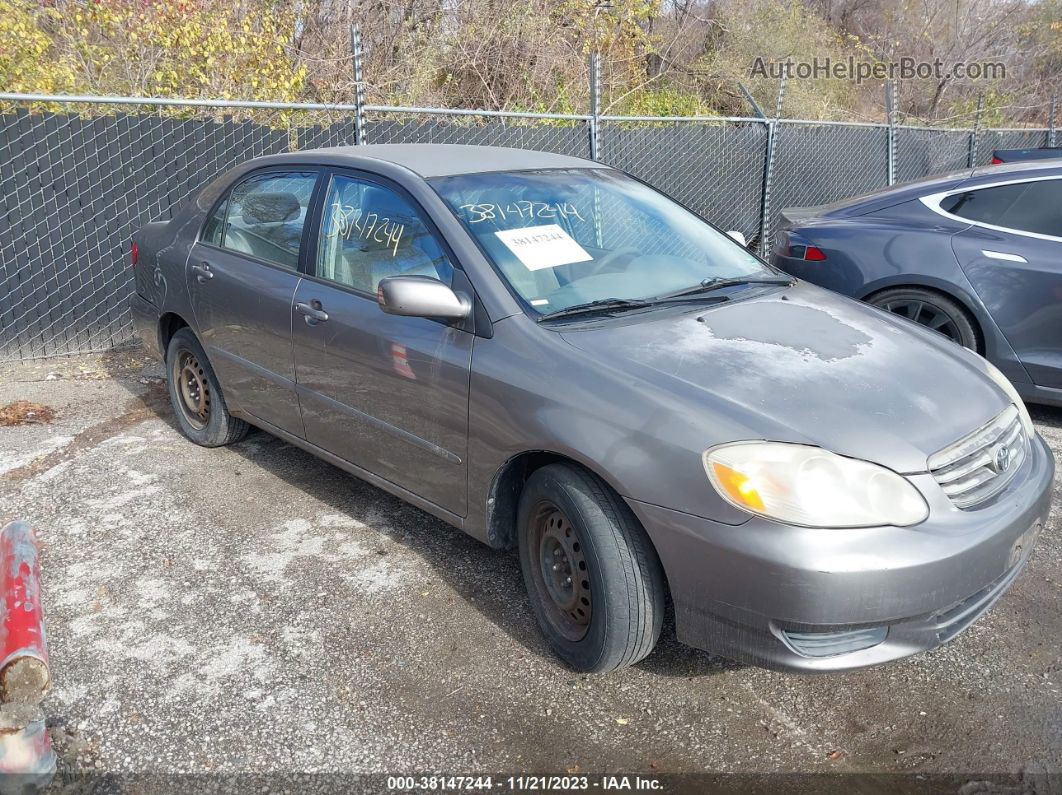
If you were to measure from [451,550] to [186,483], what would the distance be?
1587 millimetres

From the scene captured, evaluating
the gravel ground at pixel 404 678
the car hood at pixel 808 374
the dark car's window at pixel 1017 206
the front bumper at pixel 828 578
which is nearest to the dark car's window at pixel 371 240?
the car hood at pixel 808 374

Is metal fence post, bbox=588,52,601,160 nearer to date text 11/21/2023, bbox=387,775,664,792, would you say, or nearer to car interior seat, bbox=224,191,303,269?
car interior seat, bbox=224,191,303,269

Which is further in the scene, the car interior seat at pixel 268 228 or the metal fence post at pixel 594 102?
the metal fence post at pixel 594 102

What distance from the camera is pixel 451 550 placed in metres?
3.90

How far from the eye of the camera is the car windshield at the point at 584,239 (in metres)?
3.34

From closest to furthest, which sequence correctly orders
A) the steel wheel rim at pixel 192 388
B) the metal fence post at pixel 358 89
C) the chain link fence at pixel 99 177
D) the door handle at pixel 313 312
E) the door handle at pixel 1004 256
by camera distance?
the door handle at pixel 313 312, the steel wheel rim at pixel 192 388, the door handle at pixel 1004 256, the chain link fence at pixel 99 177, the metal fence post at pixel 358 89

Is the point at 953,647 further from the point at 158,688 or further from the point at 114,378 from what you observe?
the point at 114,378

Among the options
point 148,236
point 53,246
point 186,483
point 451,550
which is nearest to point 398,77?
point 53,246

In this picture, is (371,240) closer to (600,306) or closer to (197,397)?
(600,306)

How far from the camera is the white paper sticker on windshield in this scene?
337 centimetres

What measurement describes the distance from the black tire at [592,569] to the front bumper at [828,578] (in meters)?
0.11

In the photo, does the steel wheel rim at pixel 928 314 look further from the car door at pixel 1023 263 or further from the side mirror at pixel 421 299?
the side mirror at pixel 421 299

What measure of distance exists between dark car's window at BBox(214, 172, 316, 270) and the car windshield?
84 cm

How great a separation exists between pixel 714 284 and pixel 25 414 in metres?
4.35
